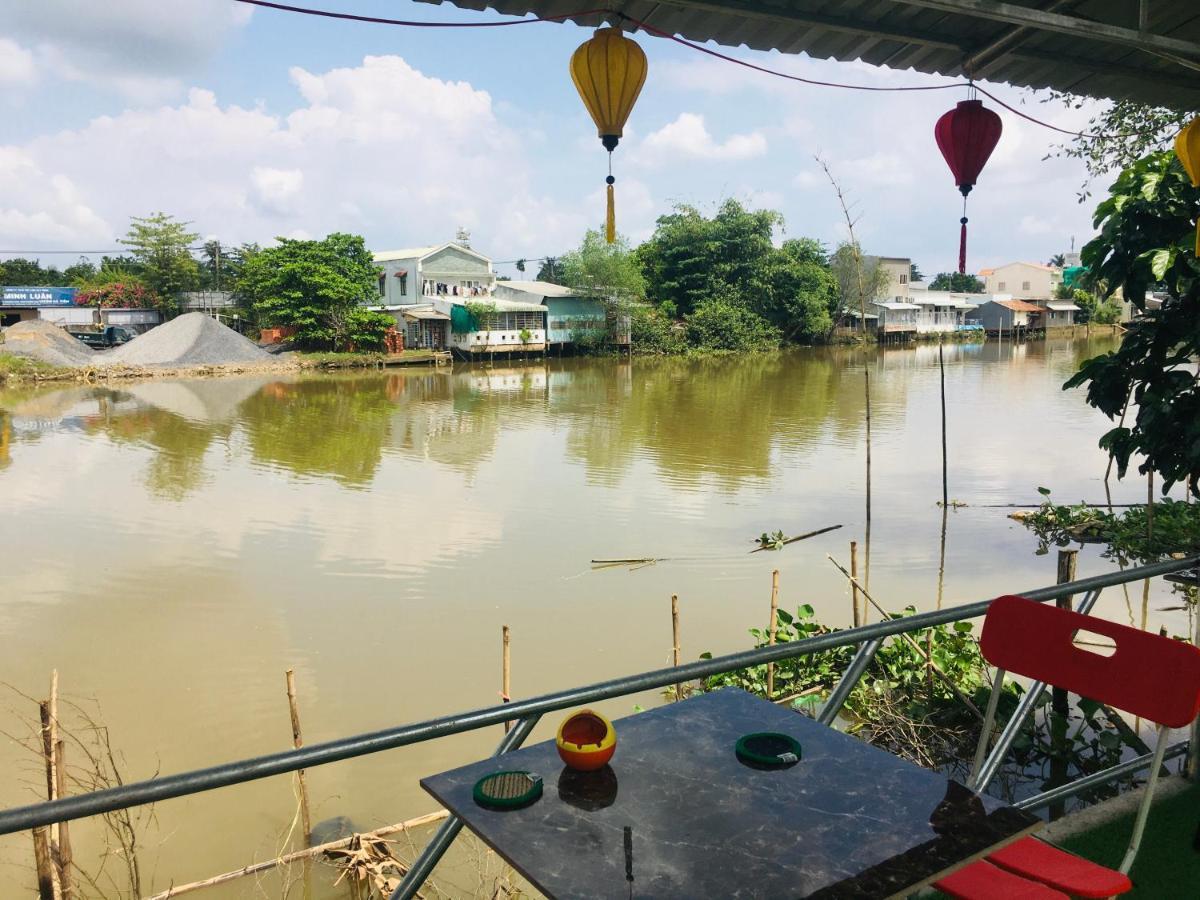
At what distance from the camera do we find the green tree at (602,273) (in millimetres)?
37875

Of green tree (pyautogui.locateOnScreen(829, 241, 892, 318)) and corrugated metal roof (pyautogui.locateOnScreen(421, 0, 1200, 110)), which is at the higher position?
green tree (pyautogui.locateOnScreen(829, 241, 892, 318))

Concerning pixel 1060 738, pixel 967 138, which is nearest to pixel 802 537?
pixel 1060 738

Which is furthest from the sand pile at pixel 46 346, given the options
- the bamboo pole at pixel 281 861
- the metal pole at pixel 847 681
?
the metal pole at pixel 847 681

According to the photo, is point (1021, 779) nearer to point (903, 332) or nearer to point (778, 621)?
point (778, 621)

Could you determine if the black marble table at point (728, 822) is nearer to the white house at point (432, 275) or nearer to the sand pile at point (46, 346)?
the sand pile at point (46, 346)

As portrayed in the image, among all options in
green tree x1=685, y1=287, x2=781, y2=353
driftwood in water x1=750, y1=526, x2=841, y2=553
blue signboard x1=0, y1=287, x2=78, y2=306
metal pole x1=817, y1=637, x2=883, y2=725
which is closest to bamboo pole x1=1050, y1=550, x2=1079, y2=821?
metal pole x1=817, y1=637, x2=883, y2=725

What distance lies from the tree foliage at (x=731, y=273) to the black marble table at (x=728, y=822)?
39262 millimetres

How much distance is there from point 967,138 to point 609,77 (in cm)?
187

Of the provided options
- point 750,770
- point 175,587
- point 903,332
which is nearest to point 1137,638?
point 750,770

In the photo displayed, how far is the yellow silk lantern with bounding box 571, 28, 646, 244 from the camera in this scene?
3.06m

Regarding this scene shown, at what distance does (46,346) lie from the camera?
3080cm

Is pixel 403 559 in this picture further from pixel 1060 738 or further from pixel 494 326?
pixel 494 326

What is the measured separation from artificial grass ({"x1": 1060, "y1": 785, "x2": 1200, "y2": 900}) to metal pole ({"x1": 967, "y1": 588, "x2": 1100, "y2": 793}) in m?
0.53

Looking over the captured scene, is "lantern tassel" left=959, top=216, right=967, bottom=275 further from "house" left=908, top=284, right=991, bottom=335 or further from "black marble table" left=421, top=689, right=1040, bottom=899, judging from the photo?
"house" left=908, top=284, right=991, bottom=335
